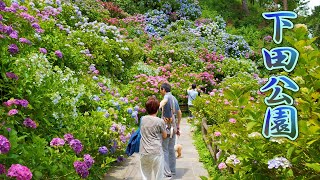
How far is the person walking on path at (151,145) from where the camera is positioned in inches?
203

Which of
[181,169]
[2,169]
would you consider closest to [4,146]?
[2,169]

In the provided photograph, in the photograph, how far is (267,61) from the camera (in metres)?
3.10

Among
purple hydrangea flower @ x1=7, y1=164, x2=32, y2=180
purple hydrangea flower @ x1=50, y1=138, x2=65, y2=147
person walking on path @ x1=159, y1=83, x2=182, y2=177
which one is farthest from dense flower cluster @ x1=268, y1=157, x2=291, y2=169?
person walking on path @ x1=159, y1=83, x2=182, y2=177

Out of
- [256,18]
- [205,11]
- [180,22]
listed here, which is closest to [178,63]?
[180,22]

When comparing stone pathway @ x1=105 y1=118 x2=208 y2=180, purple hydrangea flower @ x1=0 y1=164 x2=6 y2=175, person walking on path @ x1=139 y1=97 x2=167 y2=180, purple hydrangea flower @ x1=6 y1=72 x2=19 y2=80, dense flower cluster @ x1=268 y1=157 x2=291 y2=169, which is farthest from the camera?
stone pathway @ x1=105 y1=118 x2=208 y2=180

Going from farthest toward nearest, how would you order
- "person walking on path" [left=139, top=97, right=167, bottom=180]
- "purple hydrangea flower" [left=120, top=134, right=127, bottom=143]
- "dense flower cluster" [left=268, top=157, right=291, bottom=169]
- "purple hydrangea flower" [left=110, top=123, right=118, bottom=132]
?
1. "purple hydrangea flower" [left=120, top=134, right=127, bottom=143]
2. "purple hydrangea flower" [left=110, top=123, right=118, bottom=132]
3. "person walking on path" [left=139, top=97, right=167, bottom=180]
4. "dense flower cluster" [left=268, top=157, right=291, bottom=169]

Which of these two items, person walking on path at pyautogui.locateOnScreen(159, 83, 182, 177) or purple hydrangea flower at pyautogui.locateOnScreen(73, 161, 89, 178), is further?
person walking on path at pyautogui.locateOnScreen(159, 83, 182, 177)

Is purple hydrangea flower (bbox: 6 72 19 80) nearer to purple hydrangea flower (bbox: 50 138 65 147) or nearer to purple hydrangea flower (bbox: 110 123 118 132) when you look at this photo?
purple hydrangea flower (bbox: 50 138 65 147)

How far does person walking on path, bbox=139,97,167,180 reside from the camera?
16.9ft

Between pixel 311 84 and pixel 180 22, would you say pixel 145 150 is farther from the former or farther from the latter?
pixel 180 22

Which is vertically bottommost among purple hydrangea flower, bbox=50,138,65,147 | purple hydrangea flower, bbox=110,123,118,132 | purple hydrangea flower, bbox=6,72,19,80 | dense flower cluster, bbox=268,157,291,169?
purple hydrangea flower, bbox=110,123,118,132

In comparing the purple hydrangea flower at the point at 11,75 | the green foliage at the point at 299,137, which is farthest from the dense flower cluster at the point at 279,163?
the purple hydrangea flower at the point at 11,75

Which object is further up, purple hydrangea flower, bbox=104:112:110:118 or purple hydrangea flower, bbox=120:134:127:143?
purple hydrangea flower, bbox=104:112:110:118

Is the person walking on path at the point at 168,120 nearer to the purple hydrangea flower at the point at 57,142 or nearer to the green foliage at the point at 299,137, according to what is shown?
the purple hydrangea flower at the point at 57,142
